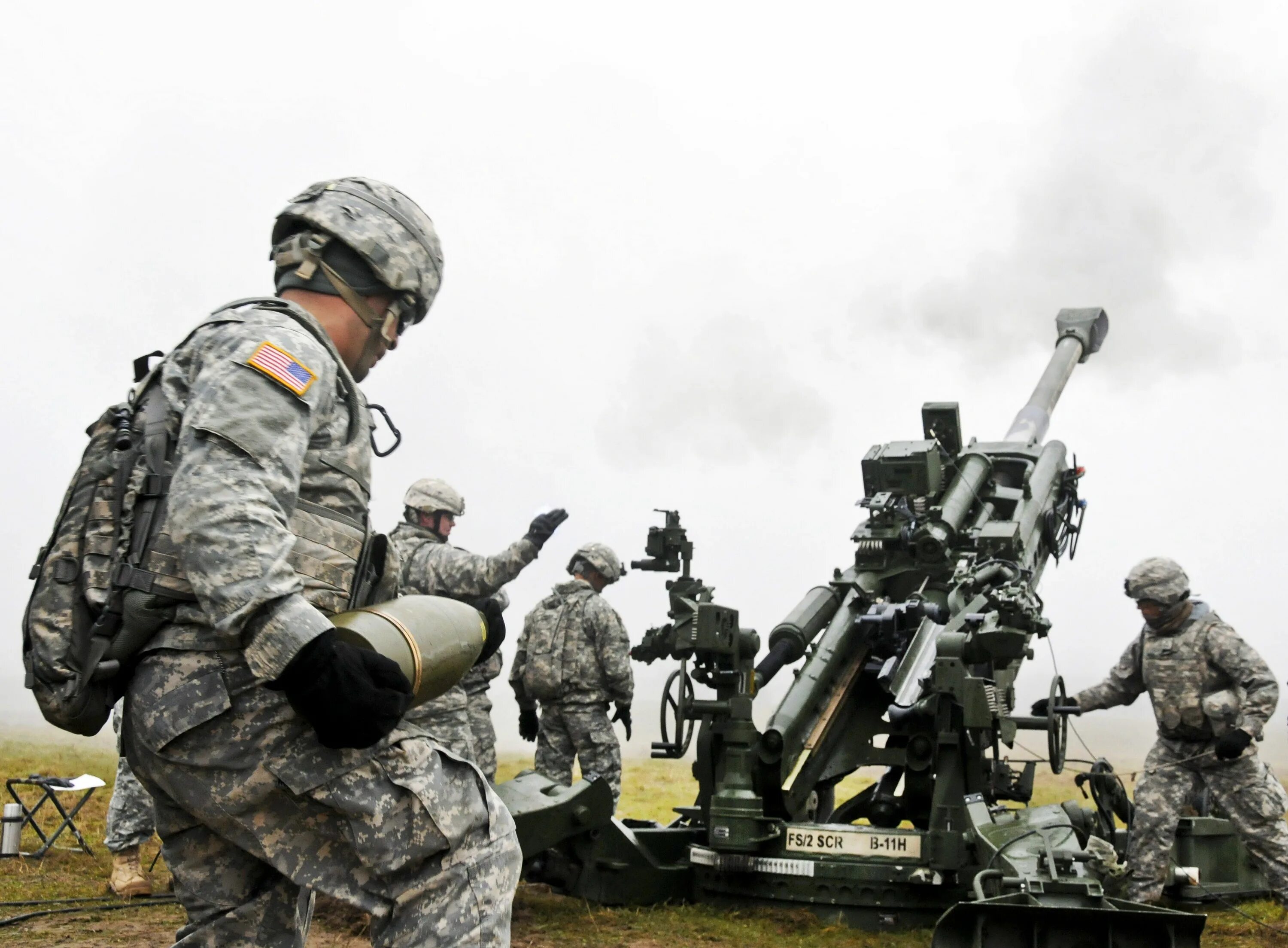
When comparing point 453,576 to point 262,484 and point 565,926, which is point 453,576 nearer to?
point 565,926

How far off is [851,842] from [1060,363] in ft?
20.9

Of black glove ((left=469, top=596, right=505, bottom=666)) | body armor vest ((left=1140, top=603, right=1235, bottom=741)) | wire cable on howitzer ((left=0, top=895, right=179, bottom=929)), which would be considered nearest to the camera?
black glove ((left=469, top=596, right=505, bottom=666))

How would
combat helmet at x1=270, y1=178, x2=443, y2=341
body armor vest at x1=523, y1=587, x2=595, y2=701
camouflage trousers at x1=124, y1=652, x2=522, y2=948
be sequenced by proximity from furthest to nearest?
body armor vest at x1=523, y1=587, x2=595, y2=701
combat helmet at x1=270, y1=178, x2=443, y2=341
camouflage trousers at x1=124, y1=652, x2=522, y2=948

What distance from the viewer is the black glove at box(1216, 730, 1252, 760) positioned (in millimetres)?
7332

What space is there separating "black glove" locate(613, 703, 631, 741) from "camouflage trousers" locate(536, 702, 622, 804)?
0.10m

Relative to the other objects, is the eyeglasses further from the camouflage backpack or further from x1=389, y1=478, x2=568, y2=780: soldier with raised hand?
x1=389, y1=478, x2=568, y2=780: soldier with raised hand

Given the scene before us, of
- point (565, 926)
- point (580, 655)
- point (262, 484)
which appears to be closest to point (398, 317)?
point (262, 484)

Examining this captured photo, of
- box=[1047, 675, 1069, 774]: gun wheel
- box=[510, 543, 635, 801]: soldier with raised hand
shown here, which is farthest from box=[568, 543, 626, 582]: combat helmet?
box=[1047, 675, 1069, 774]: gun wheel

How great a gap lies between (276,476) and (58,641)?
576 millimetres

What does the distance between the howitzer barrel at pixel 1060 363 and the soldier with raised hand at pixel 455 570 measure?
4.45m

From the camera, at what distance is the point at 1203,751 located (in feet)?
25.2

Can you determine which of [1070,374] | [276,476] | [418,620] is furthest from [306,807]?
[1070,374]

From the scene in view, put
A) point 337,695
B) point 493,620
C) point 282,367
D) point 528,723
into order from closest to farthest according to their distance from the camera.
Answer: point 337,695 < point 282,367 < point 493,620 < point 528,723

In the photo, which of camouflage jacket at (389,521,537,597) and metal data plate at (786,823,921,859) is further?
camouflage jacket at (389,521,537,597)
